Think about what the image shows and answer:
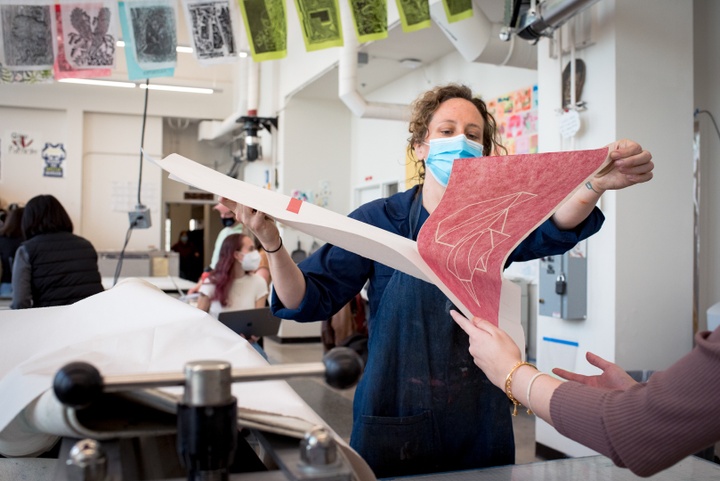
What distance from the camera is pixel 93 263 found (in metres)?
3.65

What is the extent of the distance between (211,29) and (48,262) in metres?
1.66

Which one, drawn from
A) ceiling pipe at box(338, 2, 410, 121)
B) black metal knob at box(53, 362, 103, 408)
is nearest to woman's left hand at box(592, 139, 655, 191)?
black metal knob at box(53, 362, 103, 408)

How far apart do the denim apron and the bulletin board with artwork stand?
361 cm

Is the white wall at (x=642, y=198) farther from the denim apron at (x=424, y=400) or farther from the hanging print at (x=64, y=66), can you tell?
the hanging print at (x=64, y=66)

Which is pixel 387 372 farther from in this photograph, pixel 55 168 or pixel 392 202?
pixel 55 168

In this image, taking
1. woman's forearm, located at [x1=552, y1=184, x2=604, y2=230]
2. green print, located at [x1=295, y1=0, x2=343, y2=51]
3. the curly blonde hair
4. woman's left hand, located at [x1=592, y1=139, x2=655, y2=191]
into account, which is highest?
green print, located at [x1=295, y1=0, x2=343, y2=51]

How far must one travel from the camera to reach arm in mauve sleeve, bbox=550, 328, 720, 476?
25.2 inches

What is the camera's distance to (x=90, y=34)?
11.8 ft

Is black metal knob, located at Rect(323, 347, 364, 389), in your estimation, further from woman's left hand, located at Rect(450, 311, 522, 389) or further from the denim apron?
the denim apron

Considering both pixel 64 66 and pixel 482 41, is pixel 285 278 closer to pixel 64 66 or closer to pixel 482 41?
pixel 64 66

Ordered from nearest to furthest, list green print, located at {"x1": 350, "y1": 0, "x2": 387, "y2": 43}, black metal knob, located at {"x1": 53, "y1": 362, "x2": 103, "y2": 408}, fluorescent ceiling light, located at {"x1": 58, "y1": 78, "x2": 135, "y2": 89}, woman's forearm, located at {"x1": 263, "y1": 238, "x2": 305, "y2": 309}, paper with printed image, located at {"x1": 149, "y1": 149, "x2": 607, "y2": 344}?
black metal knob, located at {"x1": 53, "y1": 362, "x2": 103, "y2": 408} → paper with printed image, located at {"x1": 149, "y1": 149, "x2": 607, "y2": 344} → woman's forearm, located at {"x1": 263, "y1": 238, "x2": 305, "y2": 309} → green print, located at {"x1": 350, "y1": 0, "x2": 387, "y2": 43} → fluorescent ceiling light, located at {"x1": 58, "y1": 78, "x2": 135, "y2": 89}

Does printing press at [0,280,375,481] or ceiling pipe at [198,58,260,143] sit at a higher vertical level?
ceiling pipe at [198,58,260,143]

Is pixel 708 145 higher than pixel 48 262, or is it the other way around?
pixel 708 145

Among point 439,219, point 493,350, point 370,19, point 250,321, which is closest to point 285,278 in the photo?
point 439,219
